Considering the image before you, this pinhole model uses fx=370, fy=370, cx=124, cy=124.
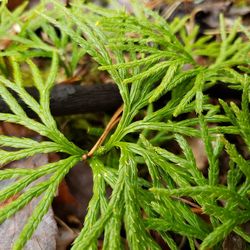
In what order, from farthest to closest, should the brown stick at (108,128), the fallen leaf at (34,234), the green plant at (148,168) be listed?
the brown stick at (108,128) → the fallen leaf at (34,234) → the green plant at (148,168)

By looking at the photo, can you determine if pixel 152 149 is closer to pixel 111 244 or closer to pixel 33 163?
pixel 111 244

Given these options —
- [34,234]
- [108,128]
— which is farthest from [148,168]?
[34,234]

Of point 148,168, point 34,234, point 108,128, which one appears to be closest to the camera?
point 148,168

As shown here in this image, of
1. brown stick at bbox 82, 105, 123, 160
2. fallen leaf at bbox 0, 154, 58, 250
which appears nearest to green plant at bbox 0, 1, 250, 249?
brown stick at bbox 82, 105, 123, 160

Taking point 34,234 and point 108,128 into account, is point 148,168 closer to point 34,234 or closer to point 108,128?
point 108,128

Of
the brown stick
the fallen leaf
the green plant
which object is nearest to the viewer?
the green plant

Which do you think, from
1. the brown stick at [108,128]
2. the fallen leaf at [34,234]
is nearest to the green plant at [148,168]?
the brown stick at [108,128]

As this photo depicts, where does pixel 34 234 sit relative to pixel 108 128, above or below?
below

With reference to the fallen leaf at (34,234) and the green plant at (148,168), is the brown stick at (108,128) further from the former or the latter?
the fallen leaf at (34,234)

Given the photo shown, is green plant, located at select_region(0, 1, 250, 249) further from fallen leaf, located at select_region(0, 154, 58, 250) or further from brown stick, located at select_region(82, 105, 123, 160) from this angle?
fallen leaf, located at select_region(0, 154, 58, 250)

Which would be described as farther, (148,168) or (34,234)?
(34,234)

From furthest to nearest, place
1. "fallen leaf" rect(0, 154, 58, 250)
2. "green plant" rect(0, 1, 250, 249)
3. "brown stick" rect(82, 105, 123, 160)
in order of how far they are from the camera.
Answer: "brown stick" rect(82, 105, 123, 160) → "fallen leaf" rect(0, 154, 58, 250) → "green plant" rect(0, 1, 250, 249)
